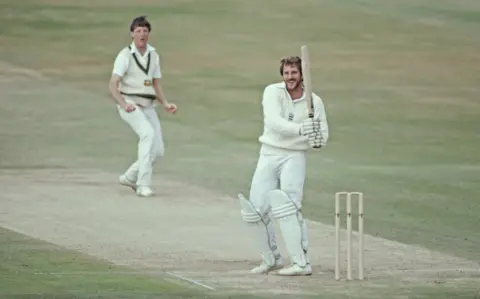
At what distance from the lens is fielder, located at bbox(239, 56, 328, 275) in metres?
14.2

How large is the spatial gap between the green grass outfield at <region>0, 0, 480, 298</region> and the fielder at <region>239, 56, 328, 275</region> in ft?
6.62

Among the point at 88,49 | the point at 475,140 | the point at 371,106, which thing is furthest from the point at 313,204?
the point at 88,49

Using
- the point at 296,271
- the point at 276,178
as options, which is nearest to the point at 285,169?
the point at 276,178

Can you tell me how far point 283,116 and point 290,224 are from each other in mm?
874

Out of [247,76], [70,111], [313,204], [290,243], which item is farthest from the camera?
[247,76]

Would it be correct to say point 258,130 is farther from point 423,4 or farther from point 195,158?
point 423,4

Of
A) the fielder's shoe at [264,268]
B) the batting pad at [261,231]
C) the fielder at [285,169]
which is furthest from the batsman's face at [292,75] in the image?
the fielder's shoe at [264,268]

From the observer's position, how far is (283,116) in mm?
14375

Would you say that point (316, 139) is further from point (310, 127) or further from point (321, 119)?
point (321, 119)

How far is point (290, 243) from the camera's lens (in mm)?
14156

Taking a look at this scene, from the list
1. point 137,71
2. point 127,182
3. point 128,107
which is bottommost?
point 127,182

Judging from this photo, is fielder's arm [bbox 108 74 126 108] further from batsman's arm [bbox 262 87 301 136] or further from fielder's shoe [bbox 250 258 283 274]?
fielder's shoe [bbox 250 258 283 274]

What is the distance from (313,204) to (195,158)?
399cm

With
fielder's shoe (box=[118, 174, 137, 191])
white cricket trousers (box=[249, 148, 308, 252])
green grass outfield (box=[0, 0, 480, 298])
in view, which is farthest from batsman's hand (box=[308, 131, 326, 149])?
fielder's shoe (box=[118, 174, 137, 191])
